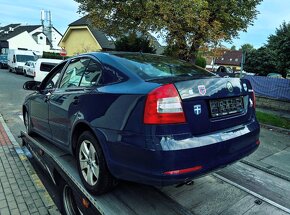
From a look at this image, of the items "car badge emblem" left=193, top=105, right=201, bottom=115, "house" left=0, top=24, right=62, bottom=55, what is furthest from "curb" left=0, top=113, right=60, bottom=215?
"house" left=0, top=24, right=62, bottom=55

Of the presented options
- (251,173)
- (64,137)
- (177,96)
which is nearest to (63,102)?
(64,137)

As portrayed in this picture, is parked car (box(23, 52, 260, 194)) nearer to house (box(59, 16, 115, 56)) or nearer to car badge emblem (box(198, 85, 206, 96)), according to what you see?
car badge emblem (box(198, 85, 206, 96))

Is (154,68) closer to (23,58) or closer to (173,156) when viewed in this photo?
(173,156)

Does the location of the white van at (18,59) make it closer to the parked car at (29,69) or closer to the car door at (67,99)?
the parked car at (29,69)

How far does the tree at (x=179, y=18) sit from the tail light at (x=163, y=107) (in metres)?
9.85

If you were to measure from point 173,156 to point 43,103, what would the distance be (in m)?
2.57

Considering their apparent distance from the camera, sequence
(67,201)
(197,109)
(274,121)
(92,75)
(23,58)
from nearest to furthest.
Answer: (197,109)
(92,75)
(67,201)
(274,121)
(23,58)

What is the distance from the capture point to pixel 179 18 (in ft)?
39.0

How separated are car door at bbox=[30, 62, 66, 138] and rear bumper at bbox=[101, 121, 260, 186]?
71.2 inches

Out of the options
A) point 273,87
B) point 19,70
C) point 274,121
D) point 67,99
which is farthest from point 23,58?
point 67,99

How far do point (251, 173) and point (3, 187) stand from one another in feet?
11.4

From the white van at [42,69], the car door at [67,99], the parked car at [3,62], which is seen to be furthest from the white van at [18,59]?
the car door at [67,99]

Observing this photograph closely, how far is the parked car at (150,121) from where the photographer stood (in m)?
2.22

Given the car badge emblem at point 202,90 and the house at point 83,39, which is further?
the house at point 83,39
